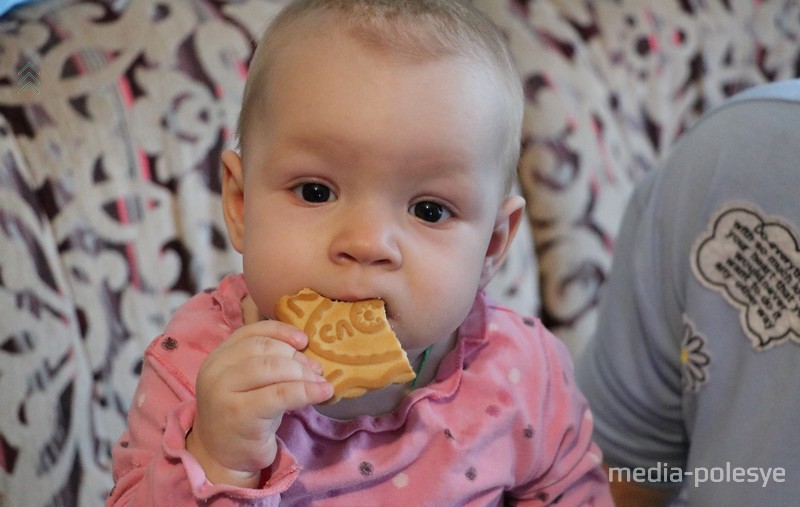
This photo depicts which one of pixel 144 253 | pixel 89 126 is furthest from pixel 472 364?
pixel 89 126

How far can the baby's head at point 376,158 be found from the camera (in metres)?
0.79

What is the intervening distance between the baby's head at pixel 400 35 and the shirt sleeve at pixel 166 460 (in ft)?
0.81

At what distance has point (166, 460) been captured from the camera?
0.79m

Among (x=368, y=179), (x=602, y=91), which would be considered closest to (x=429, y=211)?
(x=368, y=179)

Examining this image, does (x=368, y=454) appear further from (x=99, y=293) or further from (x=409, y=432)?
(x=99, y=293)

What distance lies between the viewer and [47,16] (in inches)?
52.1

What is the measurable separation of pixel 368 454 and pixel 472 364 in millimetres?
176

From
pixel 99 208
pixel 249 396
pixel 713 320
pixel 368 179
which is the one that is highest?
pixel 368 179

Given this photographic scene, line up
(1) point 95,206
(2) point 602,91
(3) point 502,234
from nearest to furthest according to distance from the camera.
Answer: (3) point 502,234, (1) point 95,206, (2) point 602,91

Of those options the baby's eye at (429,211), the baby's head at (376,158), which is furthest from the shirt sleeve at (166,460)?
the baby's eye at (429,211)

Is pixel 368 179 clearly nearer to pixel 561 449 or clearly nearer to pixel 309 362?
pixel 309 362

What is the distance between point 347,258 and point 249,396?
5.6 inches

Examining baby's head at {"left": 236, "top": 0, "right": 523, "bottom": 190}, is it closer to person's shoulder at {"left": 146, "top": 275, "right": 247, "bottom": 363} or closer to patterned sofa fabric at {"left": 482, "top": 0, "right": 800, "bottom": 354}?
person's shoulder at {"left": 146, "top": 275, "right": 247, "bottom": 363}

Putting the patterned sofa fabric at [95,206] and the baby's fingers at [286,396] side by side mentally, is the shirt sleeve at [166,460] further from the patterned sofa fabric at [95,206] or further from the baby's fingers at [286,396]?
the patterned sofa fabric at [95,206]
